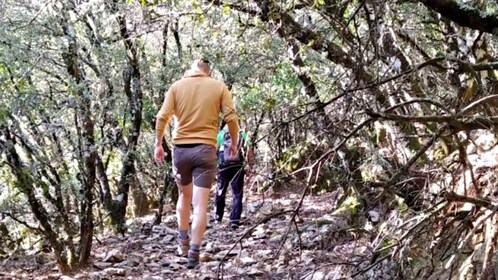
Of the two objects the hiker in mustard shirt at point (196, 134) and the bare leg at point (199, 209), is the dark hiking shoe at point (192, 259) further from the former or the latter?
the bare leg at point (199, 209)

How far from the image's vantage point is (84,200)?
590 centimetres

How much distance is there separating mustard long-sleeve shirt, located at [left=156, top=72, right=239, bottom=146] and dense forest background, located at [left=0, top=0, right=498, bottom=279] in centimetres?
32

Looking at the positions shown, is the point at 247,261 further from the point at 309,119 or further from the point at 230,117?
the point at 309,119

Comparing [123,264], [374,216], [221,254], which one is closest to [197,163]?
[221,254]

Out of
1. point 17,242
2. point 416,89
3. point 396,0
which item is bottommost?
point 17,242

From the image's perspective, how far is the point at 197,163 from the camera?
547 cm

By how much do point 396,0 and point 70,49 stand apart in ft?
11.2

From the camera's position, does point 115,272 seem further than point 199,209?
Yes

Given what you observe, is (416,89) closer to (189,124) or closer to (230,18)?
(189,124)

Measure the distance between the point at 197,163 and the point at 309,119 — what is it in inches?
63.3

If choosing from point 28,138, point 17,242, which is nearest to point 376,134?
point 28,138

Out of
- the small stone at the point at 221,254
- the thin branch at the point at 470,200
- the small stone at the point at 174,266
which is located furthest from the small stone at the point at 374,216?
the thin branch at the point at 470,200

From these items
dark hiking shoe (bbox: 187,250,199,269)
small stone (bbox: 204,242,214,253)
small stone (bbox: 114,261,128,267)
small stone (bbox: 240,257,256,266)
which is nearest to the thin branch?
dark hiking shoe (bbox: 187,250,199,269)

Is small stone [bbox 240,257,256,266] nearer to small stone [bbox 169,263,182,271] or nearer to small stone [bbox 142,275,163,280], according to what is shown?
small stone [bbox 169,263,182,271]
